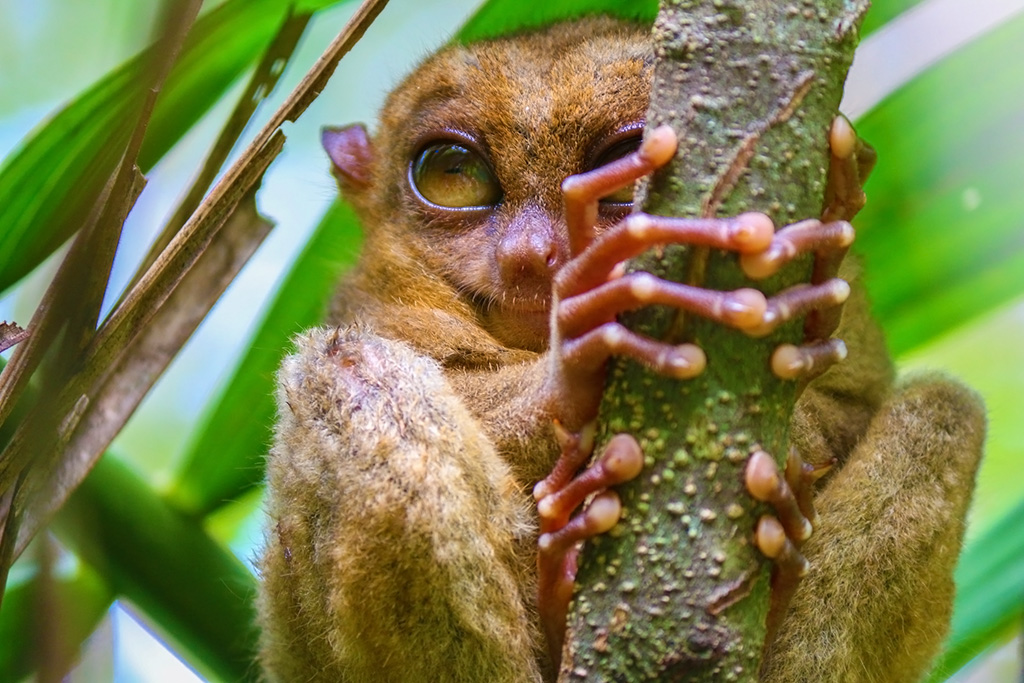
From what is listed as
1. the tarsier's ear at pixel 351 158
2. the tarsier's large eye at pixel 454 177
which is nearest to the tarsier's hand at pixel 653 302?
the tarsier's large eye at pixel 454 177

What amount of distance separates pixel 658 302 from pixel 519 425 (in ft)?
3.10

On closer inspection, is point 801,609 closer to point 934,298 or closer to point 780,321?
point 780,321

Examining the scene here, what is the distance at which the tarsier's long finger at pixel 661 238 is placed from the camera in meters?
1.55

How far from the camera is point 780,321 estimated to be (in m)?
1.60

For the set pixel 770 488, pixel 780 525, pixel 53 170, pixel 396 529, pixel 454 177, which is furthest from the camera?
pixel 454 177

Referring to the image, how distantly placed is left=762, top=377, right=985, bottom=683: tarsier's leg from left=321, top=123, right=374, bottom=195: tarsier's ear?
2109 mm

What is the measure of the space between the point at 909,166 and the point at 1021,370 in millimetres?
1504

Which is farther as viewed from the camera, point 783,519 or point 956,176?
point 956,176

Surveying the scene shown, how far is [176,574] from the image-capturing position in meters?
3.37

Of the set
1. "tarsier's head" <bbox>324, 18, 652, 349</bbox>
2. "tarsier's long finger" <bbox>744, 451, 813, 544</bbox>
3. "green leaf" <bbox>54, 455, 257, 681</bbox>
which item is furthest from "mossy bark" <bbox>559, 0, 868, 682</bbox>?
"green leaf" <bbox>54, 455, 257, 681</bbox>

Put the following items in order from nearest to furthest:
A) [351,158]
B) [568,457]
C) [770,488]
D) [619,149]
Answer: [770,488] → [568,457] → [619,149] → [351,158]

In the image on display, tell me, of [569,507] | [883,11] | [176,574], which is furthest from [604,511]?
[883,11]

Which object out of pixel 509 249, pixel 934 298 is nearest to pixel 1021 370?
pixel 934 298

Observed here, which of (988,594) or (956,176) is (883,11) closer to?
(956,176)
